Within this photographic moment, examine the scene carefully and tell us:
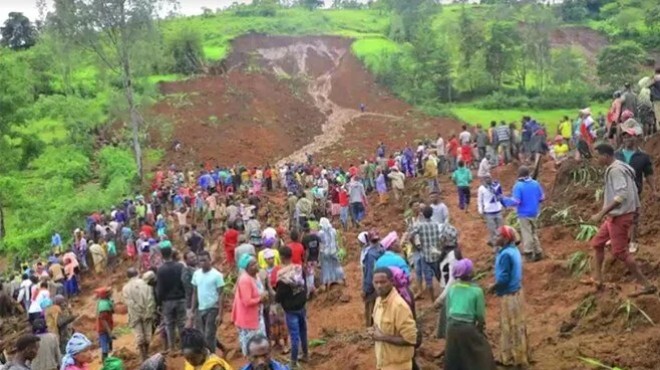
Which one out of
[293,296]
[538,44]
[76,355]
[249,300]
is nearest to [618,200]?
[293,296]

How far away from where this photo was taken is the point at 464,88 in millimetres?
52594

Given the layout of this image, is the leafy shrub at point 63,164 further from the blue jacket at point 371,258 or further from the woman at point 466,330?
the woman at point 466,330

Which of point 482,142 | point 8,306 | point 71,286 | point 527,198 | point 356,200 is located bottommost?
point 71,286

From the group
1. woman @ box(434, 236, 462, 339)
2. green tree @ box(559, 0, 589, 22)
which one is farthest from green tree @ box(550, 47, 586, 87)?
woman @ box(434, 236, 462, 339)

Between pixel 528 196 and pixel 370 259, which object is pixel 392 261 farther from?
pixel 528 196

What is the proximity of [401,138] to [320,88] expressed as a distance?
15.3m

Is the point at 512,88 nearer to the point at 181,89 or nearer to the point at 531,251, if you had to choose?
the point at 181,89

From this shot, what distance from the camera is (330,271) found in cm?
1229

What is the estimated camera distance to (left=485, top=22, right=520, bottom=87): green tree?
51.9 metres

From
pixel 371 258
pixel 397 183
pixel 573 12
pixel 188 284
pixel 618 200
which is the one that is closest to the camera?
pixel 618 200

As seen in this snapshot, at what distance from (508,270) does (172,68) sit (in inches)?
1798

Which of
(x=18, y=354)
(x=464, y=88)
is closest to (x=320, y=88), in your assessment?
(x=464, y=88)

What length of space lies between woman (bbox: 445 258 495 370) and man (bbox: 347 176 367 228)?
1103 cm

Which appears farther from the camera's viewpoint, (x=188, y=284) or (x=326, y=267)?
(x=326, y=267)
